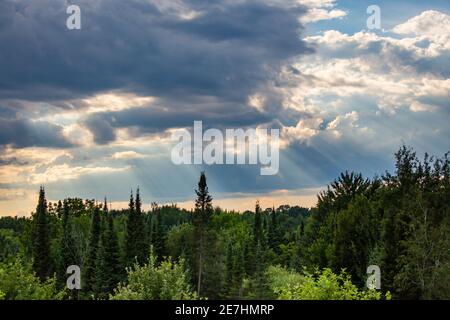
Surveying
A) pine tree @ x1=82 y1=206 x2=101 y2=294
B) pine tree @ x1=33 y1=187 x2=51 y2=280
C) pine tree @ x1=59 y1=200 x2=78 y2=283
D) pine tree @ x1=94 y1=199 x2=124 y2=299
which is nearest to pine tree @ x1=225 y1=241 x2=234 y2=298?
pine tree @ x1=94 y1=199 x2=124 y2=299

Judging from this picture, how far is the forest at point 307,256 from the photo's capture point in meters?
29.4

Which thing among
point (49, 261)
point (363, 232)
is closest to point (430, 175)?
point (363, 232)

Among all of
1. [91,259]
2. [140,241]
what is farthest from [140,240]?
[91,259]

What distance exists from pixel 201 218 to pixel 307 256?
17208 millimetres

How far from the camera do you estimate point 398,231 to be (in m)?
57.3

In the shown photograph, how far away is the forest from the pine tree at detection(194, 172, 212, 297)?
161mm

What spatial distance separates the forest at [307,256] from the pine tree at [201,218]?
16 centimetres

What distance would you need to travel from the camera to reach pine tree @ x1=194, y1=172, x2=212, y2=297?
296 feet

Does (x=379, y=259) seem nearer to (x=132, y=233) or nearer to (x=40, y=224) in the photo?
(x=132, y=233)

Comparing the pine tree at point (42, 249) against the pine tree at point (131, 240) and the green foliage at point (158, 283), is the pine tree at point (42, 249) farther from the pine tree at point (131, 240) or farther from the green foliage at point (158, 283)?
the green foliage at point (158, 283)

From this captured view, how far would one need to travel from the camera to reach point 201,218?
94.6 m

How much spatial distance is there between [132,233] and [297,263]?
33.3 metres

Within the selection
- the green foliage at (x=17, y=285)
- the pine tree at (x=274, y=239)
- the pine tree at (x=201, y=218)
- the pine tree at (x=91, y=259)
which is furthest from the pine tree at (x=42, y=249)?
the pine tree at (x=274, y=239)

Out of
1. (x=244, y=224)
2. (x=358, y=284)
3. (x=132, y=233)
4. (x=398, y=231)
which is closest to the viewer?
(x=398, y=231)
